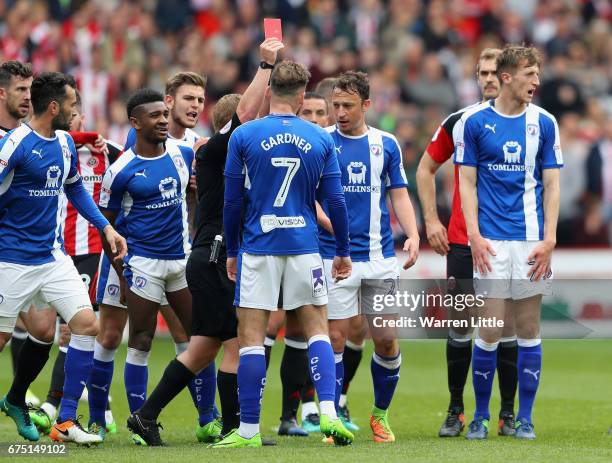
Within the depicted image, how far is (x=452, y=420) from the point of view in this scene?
9625 millimetres

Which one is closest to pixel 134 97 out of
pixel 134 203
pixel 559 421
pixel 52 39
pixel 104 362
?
pixel 134 203

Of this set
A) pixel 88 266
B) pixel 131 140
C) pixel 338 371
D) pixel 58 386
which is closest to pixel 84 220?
pixel 88 266

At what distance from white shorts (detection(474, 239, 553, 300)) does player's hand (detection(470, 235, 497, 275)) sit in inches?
1.6

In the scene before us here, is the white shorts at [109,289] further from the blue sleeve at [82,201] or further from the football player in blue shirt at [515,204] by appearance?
Answer: the football player in blue shirt at [515,204]

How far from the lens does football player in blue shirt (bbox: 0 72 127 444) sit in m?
8.61

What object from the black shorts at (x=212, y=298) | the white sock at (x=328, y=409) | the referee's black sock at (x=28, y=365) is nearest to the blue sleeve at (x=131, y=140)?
the black shorts at (x=212, y=298)

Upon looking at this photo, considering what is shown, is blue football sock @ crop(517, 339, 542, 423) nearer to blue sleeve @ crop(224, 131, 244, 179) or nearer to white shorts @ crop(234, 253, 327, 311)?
white shorts @ crop(234, 253, 327, 311)

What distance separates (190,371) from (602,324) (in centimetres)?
859

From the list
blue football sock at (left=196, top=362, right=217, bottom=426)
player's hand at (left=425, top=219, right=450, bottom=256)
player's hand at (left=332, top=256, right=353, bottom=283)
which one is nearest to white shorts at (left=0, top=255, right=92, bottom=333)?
blue football sock at (left=196, top=362, right=217, bottom=426)

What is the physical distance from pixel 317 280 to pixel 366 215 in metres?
1.43

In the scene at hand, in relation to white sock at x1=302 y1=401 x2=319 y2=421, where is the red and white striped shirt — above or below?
above

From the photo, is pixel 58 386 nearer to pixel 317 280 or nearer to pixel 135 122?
pixel 135 122

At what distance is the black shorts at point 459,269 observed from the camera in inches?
395

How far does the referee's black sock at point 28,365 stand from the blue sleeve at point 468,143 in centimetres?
316
